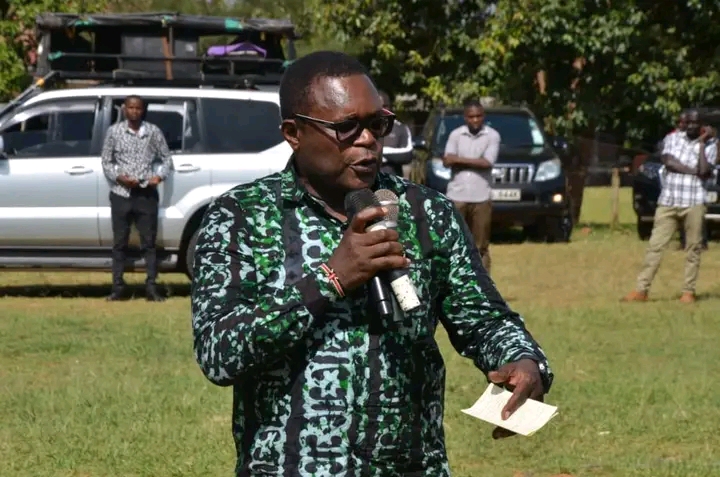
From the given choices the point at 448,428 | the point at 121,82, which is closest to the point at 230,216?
the point at 448,428

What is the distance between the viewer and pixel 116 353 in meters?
11.3

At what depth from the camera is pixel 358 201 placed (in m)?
3.35

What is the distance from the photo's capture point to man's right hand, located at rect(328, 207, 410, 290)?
3240 mm

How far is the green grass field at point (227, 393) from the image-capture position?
7.93m

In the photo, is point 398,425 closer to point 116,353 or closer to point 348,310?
point 348,310

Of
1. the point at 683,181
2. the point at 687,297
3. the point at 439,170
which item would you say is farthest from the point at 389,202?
the point at 439,170

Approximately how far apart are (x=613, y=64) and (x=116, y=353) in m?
20.8

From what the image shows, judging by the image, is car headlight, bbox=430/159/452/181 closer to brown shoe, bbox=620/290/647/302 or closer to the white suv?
the white suv

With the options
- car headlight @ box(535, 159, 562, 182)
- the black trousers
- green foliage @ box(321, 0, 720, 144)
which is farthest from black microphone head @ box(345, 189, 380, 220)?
green foliage @ box(321, 0, 720, 144)

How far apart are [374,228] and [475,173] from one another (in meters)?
12.0

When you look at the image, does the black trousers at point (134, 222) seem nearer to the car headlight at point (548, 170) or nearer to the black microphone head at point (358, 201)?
the car headlight at point (548, 170)

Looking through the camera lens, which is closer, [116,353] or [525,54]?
[116,353]

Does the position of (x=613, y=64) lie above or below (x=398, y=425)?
below

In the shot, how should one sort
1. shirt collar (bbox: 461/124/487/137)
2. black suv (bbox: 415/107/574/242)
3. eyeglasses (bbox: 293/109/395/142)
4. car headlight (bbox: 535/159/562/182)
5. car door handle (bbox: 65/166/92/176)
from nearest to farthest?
eyeglasses (bbox: 293/109/395/142)
car door handle (bbox: 65/166/92/176)
shirt collar (bbox: 461/124/487/137)
black suv (bbox: 415/107/574/242)
car headlight (bbox: 535/159/562/182)
